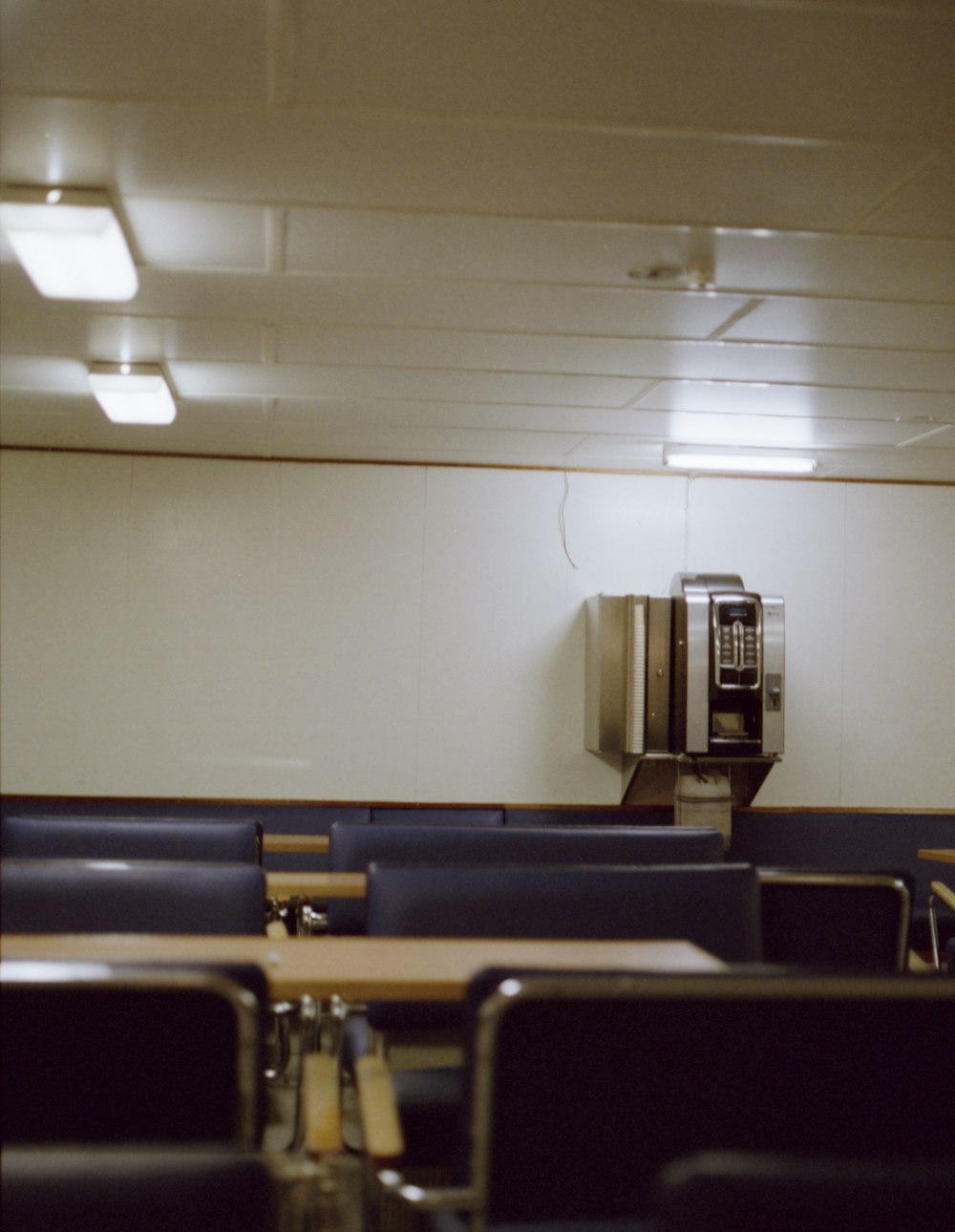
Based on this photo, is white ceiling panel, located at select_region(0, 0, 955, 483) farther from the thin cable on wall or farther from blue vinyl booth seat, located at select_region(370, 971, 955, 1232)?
blue vinyl booth seat, located at select_region(370, 971, 955, 1232)

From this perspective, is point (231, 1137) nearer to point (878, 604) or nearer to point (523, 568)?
point (523, 568)

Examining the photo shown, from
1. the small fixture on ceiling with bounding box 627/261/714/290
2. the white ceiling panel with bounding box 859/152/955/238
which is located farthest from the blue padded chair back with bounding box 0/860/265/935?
the white ceiling panel with bounding box 859/152/955/238

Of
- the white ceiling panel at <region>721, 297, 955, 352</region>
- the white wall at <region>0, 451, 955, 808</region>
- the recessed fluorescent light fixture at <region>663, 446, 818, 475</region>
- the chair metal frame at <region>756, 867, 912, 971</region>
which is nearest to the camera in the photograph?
the chair metal frame at <region>756, 867, 912, 971</region>

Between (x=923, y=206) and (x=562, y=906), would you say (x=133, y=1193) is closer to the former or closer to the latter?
(x=562, y=906)

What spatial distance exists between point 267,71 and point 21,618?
4.56 m

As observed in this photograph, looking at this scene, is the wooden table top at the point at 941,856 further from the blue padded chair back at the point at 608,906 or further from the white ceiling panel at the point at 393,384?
the blue padded chair back at the point at 608,906

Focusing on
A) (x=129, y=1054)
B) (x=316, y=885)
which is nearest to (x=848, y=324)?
(x=316, y=885)

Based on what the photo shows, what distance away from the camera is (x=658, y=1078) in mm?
1592

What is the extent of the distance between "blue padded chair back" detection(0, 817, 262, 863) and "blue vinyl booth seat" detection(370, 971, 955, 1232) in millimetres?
1756

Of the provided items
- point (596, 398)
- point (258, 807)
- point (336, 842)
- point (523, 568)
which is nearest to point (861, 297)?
point (596, 398)

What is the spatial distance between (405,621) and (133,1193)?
18.3ft

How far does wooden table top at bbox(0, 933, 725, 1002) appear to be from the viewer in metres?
2.03

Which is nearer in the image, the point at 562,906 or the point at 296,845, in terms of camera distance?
the point at 562,906

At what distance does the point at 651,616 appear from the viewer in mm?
6176
